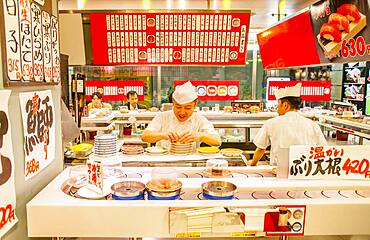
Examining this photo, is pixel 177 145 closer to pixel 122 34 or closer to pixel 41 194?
pixel 122 34

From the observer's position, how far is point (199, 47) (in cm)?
386

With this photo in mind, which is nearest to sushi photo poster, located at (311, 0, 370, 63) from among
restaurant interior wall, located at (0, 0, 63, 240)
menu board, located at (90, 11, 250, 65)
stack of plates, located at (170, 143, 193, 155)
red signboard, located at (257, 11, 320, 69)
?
red signboard, located at (257, 11, 320, 69)

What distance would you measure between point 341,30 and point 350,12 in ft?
0.63

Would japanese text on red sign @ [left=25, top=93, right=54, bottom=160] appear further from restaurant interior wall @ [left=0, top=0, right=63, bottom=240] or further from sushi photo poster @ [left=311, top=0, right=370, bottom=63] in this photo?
sushi photo poster @ [left=311, top=0, right=370, bottom=63]

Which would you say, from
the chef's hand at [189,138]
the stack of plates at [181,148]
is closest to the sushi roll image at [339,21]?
the chef's hand at [189,138]

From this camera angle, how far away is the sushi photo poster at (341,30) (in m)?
2.87

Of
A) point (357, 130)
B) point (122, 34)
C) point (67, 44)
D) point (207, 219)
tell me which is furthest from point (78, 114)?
point (357, 130)

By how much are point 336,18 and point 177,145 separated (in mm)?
1970

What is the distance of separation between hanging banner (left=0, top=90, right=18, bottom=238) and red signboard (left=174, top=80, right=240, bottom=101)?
591 cm

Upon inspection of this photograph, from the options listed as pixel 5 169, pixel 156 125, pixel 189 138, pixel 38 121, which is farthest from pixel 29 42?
pixel 156 125

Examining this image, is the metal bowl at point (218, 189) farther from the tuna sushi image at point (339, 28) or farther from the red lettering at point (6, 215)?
the tuna sushi image at point (339, 28)

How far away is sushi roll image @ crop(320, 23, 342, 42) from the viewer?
128 inches

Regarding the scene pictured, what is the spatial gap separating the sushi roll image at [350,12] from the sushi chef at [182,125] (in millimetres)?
1617

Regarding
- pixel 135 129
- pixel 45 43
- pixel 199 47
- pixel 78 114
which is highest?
pixel 199 47
